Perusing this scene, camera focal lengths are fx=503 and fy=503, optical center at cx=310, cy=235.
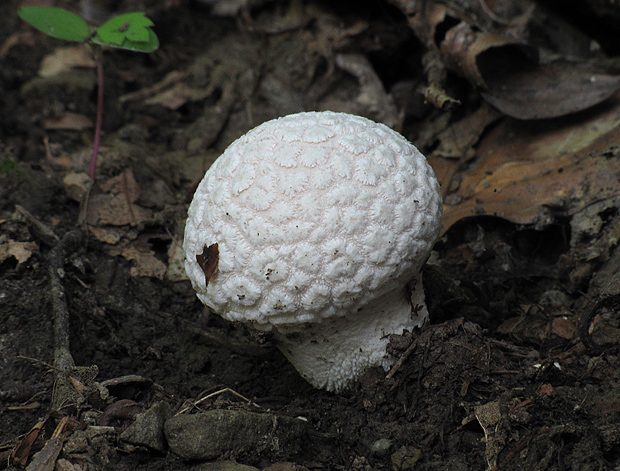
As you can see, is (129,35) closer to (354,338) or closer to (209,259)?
(209,259)

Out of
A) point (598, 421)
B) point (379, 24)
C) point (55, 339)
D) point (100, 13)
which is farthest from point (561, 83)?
point (100, 13)

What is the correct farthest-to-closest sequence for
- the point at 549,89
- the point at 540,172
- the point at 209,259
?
the point at 549,89 → the point at 540,172 → the point at 209,259

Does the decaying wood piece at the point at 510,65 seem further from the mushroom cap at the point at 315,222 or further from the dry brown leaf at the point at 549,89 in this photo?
the mushroom cap at the point at 315,222

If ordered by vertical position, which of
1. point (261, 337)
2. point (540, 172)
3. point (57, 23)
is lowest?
point (261, 337)

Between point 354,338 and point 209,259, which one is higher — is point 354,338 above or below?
below

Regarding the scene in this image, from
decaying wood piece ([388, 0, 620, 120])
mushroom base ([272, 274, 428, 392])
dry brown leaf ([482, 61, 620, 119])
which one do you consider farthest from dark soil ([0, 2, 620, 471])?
dry brown leaf ([482, 61, 620, 119])

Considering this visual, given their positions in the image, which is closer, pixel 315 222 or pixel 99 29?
pixel 315 222

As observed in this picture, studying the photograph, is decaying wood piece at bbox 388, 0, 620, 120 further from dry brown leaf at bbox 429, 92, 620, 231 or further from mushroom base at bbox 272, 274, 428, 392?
mushroom base at bbox 272, 274, 428, 392

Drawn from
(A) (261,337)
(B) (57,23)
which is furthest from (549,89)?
(B) (57,23)
